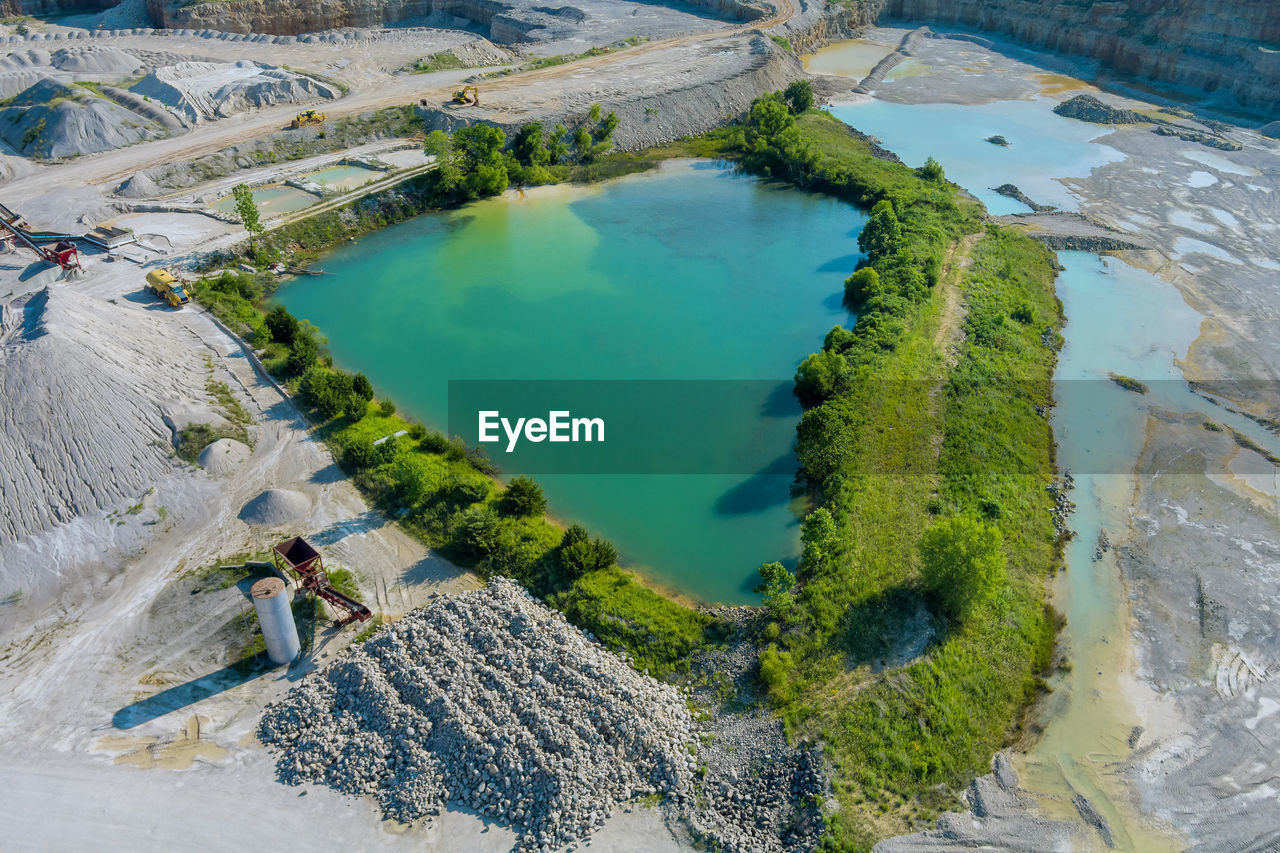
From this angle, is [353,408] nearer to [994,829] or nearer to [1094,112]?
[994,829]

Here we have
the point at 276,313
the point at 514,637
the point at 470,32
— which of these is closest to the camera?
the point at 514,637

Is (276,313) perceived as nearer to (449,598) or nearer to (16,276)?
(16,276)

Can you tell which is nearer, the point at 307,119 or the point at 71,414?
the point at 71,414

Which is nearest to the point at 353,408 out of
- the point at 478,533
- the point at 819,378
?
the point at 478,533

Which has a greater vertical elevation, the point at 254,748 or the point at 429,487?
the point at 429,487

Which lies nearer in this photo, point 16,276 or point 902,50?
point 16,276

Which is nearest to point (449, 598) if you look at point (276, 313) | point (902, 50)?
point (276, 313)

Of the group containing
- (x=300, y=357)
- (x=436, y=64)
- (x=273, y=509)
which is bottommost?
(x=273, y=509)
